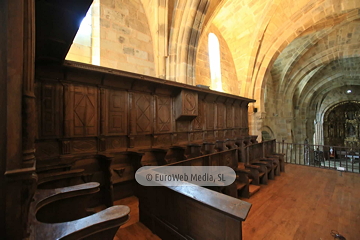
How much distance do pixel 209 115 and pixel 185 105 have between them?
1653 millimetres

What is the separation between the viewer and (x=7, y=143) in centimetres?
91

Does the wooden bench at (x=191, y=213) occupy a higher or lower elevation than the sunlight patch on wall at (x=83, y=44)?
lower

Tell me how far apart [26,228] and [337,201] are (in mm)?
4811

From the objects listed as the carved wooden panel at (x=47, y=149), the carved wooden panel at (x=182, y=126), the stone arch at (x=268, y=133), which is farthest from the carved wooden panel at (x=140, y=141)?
the stone arch at (x=268, y=133)

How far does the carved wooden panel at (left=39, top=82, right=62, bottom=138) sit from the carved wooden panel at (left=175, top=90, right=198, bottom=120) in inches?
109

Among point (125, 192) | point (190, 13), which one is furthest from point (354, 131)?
point (125, 192)

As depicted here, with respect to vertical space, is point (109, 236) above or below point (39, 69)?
below

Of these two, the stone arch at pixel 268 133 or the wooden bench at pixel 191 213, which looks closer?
the wooden bench at pixel 191 213

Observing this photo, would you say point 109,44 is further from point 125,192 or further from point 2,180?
point 2,180

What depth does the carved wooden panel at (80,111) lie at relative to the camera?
3059 mm

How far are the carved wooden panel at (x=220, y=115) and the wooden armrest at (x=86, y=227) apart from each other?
18.3 feet

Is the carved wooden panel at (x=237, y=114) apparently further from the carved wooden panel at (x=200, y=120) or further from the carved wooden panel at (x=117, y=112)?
the carved wooden panel at (x=117, y=112)

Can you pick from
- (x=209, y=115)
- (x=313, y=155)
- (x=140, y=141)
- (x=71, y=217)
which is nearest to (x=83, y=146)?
(x=140, y=141)

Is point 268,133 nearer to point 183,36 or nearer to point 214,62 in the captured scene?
point 214,62
